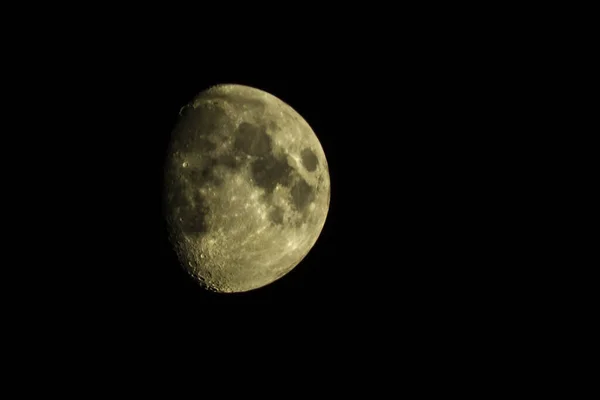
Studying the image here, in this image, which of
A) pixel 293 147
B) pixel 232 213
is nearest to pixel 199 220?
pixel 232 213

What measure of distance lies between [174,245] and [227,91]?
1149 millimetres

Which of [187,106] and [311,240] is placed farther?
[311,240]

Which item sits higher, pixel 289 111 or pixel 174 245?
pixel 289 111

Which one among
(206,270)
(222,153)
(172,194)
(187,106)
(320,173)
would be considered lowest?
(206,270)

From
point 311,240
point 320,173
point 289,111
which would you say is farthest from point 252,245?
point 289,111

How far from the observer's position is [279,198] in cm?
265

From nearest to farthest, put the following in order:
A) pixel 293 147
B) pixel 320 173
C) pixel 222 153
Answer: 1. pixel 222 153
2. pixel 293 147
3. pixel 320 173

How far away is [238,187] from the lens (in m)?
2.53

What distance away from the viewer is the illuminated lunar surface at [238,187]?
255 centimetres

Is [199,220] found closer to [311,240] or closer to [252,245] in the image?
[252,245]

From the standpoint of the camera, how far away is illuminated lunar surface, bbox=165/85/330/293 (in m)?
2.55

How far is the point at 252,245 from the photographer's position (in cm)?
266

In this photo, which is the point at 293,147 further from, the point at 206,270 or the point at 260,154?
the point at 206,270

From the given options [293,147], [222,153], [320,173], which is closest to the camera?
[222,153]
